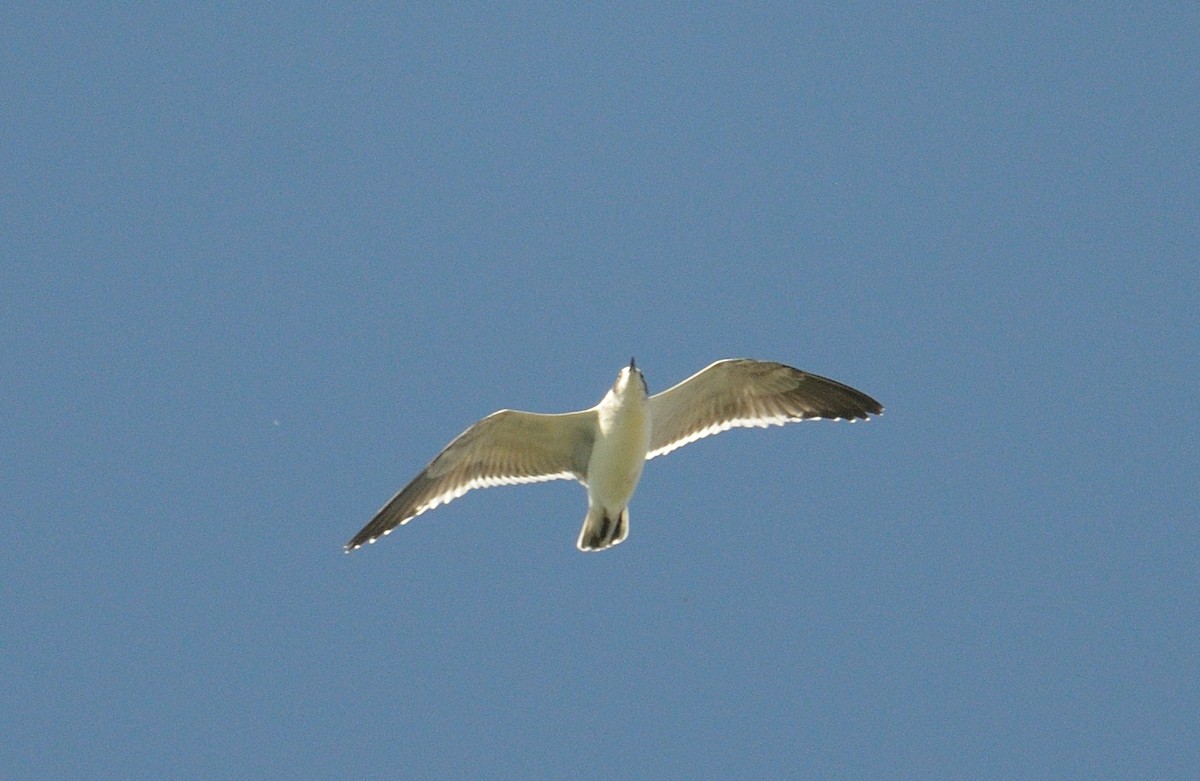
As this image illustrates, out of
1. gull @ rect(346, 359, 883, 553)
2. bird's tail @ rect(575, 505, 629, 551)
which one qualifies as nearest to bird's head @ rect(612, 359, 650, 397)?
gull @ rect(346, 359, 883, 553)

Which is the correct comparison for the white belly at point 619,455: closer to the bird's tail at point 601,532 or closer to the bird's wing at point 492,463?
the bird's tail at point 601,532

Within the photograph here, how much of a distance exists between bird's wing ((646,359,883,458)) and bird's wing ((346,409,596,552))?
0.74 metres

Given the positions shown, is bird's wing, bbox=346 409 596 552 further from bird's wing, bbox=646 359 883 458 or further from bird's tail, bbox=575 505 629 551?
bird's wing, bbox=646 359 883 458

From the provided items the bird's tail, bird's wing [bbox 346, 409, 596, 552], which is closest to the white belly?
the bird's tail

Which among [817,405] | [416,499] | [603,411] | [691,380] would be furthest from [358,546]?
[817,405]

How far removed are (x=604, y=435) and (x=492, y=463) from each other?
125cm

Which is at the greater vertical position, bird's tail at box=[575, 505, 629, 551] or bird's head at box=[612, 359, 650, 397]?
bird's head at box=[612, 359, 650, 397]

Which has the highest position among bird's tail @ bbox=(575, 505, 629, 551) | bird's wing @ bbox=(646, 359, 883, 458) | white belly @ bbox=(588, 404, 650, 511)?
bird's wing @ bbox=(646, 359, 883, 458)

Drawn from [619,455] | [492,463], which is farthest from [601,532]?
[492,463]

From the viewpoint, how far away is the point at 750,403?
12234mm

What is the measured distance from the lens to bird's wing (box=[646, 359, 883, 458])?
11.9 m

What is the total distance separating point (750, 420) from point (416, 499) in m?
3.06

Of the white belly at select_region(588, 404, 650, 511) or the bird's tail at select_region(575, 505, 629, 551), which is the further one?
the bird's tail at select_region(575, 505, 629, 551)

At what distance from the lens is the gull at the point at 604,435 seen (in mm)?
11578
